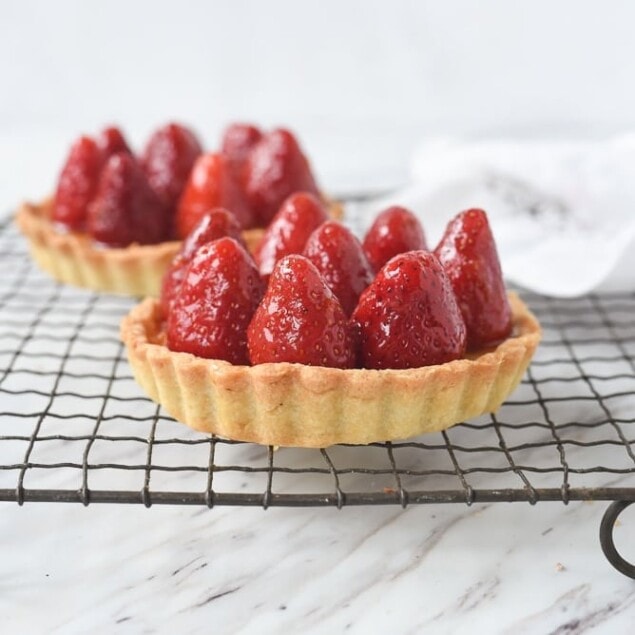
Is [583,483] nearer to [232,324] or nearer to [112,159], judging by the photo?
[232,324]

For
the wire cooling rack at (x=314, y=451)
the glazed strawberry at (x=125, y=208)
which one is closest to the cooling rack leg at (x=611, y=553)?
the wire cooling rack at (x=314, y=451)

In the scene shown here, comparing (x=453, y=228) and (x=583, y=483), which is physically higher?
(x=453, y=228)

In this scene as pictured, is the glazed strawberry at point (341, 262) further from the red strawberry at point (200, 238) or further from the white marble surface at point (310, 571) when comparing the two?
the white marble surface at point (310, 571)

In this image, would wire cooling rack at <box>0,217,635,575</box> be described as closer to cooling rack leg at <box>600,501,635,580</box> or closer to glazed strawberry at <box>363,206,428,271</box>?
cooling rack leg at <box>600,501,635,580</box>

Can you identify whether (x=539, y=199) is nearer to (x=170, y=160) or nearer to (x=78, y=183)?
(x=170, y=160)

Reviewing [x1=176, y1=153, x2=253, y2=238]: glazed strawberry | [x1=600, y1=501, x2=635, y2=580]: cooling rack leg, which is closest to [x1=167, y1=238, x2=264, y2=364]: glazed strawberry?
[x1=600, y1=501, x2=635, y2=580]: cooling rack leg

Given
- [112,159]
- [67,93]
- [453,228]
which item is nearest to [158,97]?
[67,93]
